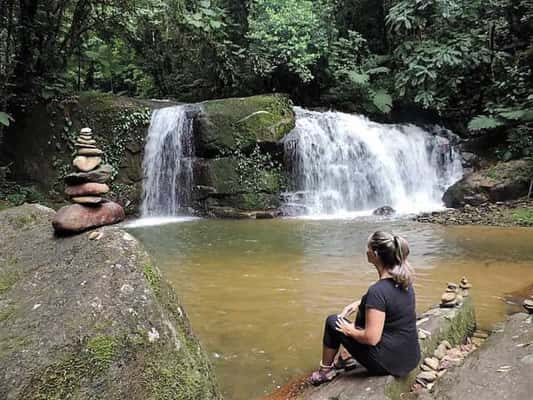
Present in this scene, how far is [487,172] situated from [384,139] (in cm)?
275

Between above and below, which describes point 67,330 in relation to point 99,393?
above

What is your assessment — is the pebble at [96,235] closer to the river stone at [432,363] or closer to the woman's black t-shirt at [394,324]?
the woman's black t-shirt at [394,324]

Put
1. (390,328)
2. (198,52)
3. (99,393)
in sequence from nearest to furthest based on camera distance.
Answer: (99,393) < (390,328) < (198,52)

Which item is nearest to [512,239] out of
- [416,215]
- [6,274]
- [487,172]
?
[416,215]

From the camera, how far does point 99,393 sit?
6.58 feet

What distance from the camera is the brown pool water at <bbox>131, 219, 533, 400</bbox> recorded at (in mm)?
3789

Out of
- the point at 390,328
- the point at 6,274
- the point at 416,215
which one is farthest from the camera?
the point at 416,215

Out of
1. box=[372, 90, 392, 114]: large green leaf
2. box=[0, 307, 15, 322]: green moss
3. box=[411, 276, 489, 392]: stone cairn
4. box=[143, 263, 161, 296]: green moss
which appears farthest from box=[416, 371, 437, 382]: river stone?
box=[372, 90, 392, 114]: large green leaf

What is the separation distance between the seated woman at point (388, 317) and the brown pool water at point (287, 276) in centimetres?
78

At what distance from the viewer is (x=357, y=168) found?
1260 centimetres

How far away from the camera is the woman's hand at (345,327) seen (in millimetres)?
2871

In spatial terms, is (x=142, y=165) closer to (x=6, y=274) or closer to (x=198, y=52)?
(x=198, y=52)

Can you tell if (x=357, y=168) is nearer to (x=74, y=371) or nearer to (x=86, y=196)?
(x=86, y=196)

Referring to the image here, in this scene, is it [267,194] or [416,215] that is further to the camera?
[267,194]
